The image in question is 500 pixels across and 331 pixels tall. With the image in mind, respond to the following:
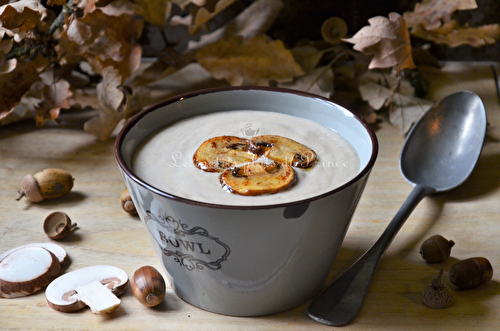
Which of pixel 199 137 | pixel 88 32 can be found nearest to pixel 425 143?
pixel 199 137

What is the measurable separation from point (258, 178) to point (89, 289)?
0.30 m

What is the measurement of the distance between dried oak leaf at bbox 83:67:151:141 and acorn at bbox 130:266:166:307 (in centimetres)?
51

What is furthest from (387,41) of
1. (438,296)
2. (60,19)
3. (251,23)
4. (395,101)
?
(60,19)

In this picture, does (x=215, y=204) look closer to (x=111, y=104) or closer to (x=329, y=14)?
(x=111, y=104)

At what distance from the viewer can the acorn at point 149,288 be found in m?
0.75

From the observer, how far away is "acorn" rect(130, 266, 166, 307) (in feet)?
2.48

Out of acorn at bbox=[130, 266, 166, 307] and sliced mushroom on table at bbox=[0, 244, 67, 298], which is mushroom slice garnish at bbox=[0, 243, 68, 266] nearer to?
sliced mushroom on table at bbox=[0, 244, 67, 298]

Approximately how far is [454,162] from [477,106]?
0.14 metres

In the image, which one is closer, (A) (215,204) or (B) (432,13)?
(A) (215,204)

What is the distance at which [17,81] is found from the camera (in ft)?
3.83

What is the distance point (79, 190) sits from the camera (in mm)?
1083

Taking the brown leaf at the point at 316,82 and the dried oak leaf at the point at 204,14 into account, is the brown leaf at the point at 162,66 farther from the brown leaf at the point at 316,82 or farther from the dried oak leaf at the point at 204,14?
the brown leaf at the point at 316,82

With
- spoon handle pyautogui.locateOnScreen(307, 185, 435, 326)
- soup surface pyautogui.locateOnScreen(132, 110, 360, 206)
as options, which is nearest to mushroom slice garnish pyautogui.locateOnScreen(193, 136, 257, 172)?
soup surface pyautogui.locateOnScreen(132, 110, 360, 206)

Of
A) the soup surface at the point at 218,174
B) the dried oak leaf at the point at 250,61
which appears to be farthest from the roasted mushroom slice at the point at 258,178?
the dried oak leaf at the point at 250,61
